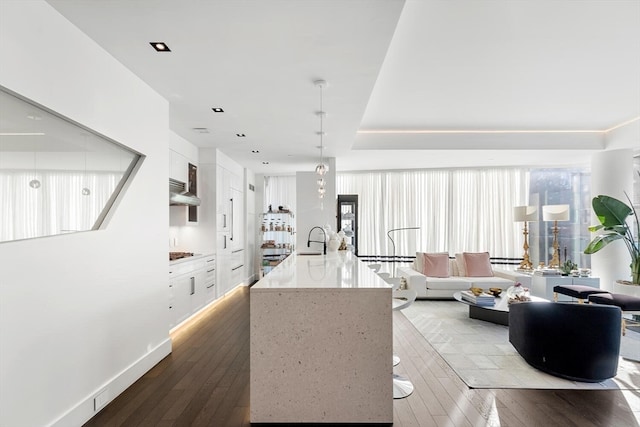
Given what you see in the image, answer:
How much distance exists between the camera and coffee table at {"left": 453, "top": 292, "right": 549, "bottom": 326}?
4.60 meters

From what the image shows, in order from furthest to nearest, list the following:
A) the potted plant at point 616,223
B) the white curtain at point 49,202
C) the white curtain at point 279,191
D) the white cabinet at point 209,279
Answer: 1. the white curtain at point 279,191
2. the white cabinet at point 209,279
3. the potted plant at point 616,223
4. the white curtain at point 49,202

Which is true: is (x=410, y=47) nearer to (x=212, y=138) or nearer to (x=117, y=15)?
(x=117, y=15)

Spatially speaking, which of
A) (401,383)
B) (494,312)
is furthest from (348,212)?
(401,383)

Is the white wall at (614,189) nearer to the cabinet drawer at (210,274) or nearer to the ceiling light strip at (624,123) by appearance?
the ceiling light strip at (624,123)

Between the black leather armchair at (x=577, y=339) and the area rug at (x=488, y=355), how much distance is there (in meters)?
0.10

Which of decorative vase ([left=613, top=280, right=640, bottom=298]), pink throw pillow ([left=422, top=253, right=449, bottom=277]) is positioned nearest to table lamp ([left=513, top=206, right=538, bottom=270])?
decorative vase ([left=613, top=280, right=640, bottom=298])

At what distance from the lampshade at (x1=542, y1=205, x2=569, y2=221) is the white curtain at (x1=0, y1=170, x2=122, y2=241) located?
23.4 ft

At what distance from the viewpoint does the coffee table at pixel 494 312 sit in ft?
15.1

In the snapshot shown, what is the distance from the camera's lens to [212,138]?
5.18 m

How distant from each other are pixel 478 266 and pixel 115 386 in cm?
586

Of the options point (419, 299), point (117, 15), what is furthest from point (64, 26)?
point (419, 299)

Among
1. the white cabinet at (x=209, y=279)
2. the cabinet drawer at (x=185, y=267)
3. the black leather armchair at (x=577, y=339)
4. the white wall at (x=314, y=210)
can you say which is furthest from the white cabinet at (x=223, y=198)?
the black leather armchair at (x=577, y=339)

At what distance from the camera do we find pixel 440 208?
808cm

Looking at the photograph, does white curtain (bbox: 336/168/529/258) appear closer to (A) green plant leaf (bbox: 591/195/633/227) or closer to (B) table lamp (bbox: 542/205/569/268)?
(B) table lamp (bbox: 542/205/569/268)
